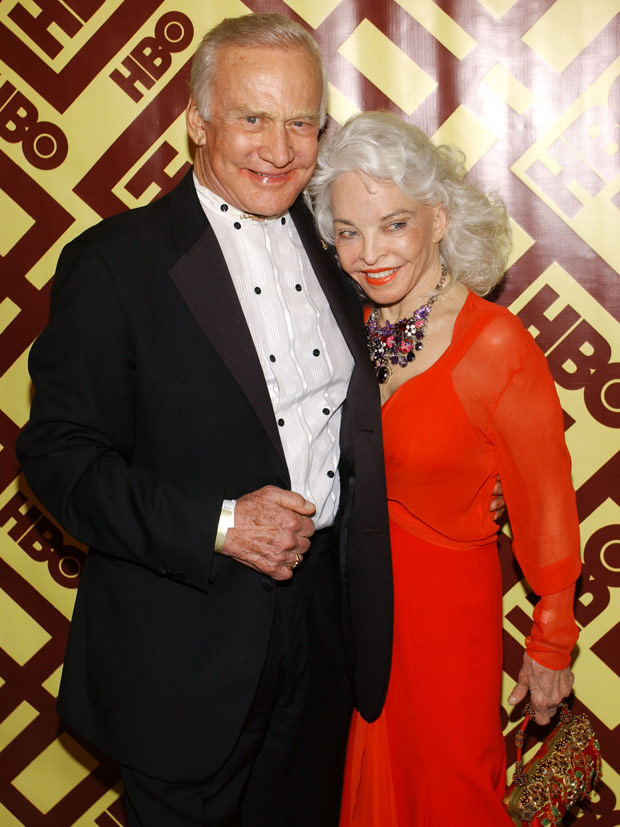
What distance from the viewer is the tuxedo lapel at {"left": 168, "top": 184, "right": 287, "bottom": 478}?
141cm

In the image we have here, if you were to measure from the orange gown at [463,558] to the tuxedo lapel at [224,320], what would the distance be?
338 millimetres

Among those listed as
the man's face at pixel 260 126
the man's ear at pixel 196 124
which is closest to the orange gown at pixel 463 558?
the man's face at pixel 260 126

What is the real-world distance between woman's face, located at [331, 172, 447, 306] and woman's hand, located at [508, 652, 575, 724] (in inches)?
30.8

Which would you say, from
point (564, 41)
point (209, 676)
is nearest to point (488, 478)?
point (209, 676)

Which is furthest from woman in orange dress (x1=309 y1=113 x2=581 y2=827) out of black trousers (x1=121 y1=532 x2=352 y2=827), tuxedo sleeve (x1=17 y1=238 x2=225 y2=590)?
tuxedo sleeve (x1=17 y1=238 x2=225 y2=590)

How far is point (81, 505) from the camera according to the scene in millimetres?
1373

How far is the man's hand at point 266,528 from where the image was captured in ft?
4.49

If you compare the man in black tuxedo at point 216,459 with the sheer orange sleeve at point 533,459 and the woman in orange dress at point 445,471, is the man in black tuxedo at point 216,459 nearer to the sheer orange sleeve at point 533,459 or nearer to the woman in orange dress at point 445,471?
the woman in orange dress at point 445,471

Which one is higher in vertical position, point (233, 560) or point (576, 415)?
point (576, 415)

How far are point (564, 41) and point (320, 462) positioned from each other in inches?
47.5

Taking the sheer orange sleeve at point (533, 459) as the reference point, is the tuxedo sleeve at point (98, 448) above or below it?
below

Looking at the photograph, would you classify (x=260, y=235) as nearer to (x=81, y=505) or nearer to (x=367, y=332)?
(x=367, y=332)

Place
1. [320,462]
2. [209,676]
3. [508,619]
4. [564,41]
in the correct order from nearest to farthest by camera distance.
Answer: [209,676], [320,462], [564,41], [508,619]

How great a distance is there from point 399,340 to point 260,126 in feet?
1.67
